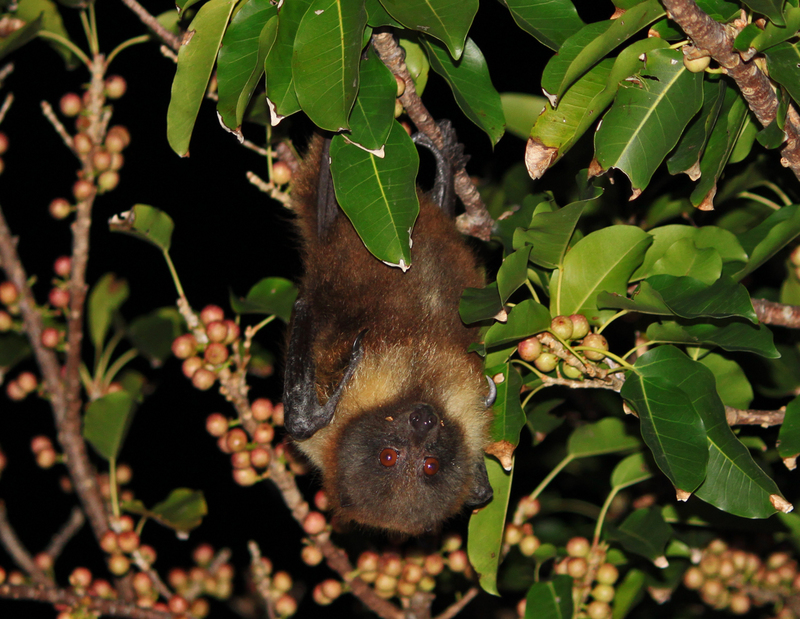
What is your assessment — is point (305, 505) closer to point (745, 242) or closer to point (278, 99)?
point (278, 99)

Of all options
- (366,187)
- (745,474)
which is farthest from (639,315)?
(366,187)

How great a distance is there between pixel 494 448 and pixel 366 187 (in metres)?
0.72

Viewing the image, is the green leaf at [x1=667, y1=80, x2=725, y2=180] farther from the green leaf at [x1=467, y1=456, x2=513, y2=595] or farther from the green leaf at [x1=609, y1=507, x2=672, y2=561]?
the green leaf at [x1=609, y1=507, x2=672, y2=561]

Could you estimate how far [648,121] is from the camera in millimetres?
1567

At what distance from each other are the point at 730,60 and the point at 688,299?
1.70 ft

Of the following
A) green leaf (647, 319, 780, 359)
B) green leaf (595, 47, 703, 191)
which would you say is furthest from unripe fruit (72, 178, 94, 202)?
green leaf (647, 319, 780, 359)

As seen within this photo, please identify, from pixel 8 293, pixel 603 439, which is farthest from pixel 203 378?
pixel 603 439

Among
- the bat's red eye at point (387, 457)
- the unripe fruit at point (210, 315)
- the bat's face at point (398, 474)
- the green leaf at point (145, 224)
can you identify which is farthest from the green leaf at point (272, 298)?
the bat's red eye at point (387, 457)

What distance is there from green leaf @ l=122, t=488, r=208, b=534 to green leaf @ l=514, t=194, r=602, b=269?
1544mm

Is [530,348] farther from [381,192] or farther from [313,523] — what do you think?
[313,523]

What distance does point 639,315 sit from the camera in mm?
2102

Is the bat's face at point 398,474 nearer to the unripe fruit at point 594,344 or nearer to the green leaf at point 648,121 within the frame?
the unripe fruit at point 594,344

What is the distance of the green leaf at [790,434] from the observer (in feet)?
5.73

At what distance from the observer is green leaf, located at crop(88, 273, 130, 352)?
3.07m
